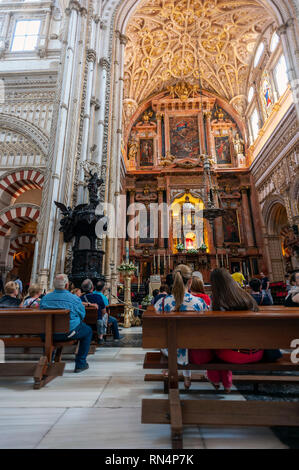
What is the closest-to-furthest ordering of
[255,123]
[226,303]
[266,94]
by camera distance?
[226,303] → [266,94] → [255,123]

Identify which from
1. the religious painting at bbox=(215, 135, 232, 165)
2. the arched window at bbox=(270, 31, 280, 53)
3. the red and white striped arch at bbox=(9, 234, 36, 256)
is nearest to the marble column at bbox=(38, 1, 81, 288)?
the red and white striped arch at bbox=(9, 234, 36, 256)

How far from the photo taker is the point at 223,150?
56.6 feet

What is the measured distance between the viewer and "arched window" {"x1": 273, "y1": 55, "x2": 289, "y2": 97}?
1193cm

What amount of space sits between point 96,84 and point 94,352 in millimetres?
8941

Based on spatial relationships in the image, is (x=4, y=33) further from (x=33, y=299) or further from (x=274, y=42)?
(x=33, y=299)

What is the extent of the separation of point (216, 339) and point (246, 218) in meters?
15.0

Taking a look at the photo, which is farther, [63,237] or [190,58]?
[190,58]

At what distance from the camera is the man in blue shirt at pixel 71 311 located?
258cm

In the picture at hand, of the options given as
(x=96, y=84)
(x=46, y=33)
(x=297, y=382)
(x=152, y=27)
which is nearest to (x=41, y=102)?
(x=96, y=84)

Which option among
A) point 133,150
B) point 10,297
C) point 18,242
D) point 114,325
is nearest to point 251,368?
point 10,297

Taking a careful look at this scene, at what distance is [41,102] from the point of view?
1006 cm

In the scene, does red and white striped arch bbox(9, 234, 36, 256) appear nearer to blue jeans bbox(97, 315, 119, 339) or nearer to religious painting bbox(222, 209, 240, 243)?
blue jeans bbox(97, 315, 119, 339)

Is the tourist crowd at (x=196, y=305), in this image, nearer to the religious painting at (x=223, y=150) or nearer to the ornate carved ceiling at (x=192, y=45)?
the ornate carved ceiling at (x=192, y=45)
